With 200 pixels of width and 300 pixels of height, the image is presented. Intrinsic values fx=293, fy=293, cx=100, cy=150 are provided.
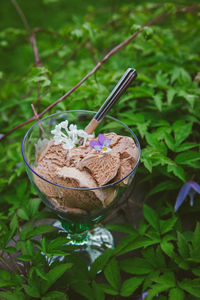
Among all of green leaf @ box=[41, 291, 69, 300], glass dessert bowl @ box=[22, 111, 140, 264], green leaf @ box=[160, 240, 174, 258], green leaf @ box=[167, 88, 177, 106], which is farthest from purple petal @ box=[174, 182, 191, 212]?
green leaf @ box=[41, 291, 69, 300]

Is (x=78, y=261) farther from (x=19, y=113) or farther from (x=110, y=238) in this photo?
(x=19, y=113)

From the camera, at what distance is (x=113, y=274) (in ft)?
2.74

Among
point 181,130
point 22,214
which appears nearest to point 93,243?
point 22,214

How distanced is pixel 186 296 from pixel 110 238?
1.17 ft

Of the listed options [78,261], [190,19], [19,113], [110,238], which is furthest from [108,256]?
[190,19]

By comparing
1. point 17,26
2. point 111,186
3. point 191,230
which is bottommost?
point 191,230

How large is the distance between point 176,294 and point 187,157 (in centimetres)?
45

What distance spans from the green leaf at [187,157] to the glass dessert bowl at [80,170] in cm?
21

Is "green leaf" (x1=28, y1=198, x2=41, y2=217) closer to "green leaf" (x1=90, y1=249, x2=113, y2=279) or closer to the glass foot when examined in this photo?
the glass foot

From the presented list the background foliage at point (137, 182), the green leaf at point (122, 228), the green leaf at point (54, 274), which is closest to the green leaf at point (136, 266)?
the background foliage at point (137, 182)

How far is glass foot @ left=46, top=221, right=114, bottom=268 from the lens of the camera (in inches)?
40.6

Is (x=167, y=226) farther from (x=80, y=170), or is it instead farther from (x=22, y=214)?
(x=22, y=214)

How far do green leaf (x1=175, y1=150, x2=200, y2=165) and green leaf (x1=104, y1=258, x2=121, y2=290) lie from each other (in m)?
0.41

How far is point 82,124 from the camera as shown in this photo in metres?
1.04
